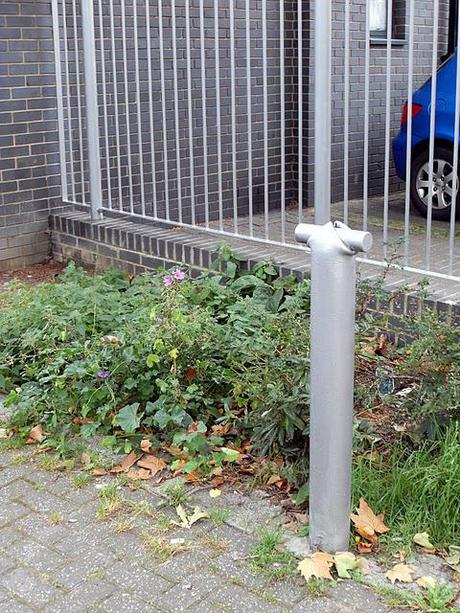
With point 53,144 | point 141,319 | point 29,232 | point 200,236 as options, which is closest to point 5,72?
point 53,144

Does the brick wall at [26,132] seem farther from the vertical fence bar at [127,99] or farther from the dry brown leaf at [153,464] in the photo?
the dry brown leaf at [153,464]

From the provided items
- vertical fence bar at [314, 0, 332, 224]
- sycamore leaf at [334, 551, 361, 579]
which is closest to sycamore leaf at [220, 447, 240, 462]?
sycamore leaf at [334, 551, 361, 579]

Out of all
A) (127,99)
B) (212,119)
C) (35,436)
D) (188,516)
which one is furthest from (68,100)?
(188,516)

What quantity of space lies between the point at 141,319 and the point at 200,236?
6.37 feet

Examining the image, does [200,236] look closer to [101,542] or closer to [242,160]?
[242,160]

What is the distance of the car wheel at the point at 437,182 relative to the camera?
7.23 metres

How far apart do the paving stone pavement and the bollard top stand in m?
1.12

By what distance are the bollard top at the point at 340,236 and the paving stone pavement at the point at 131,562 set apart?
3.66ft

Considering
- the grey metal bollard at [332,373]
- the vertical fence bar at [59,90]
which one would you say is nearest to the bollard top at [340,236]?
the grey metal bollard at [332,373]

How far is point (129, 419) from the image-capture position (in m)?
3.97

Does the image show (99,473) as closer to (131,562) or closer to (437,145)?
(131,562)

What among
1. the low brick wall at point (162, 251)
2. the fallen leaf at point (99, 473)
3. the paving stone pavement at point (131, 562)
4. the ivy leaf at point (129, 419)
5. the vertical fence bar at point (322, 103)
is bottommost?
the paving stone pavement at point (131, 562)

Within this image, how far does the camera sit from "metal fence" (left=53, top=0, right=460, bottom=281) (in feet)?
22.0

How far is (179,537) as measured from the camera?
3.24 m
